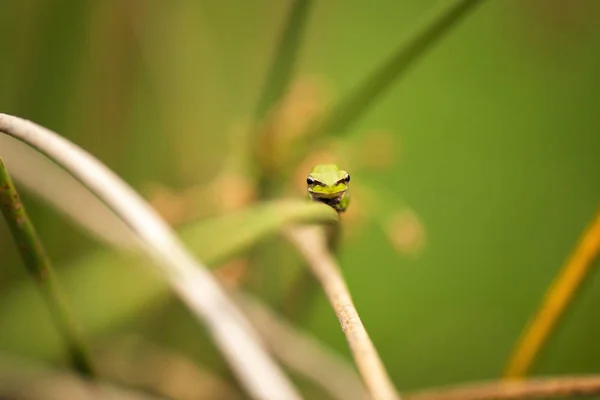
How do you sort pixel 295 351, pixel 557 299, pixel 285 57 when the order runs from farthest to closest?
1. pixel 295 351
2. pixel 285 57
3. pixel 557 299

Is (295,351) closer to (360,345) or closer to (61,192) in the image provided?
(61,192)

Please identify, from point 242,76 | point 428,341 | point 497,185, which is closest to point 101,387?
point 428,341

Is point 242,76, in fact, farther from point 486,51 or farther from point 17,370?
point 17,370

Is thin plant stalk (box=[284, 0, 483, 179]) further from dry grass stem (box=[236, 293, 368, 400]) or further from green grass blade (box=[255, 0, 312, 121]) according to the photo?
dry grass stem (box=[236, 293, 368, 400])

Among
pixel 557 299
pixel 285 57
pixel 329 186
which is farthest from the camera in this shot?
pixel 285 57

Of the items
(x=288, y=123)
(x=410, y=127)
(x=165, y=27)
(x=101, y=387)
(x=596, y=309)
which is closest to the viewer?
(x=101, y=387)

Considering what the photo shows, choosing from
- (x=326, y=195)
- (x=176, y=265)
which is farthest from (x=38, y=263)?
(x=326, y=195)
